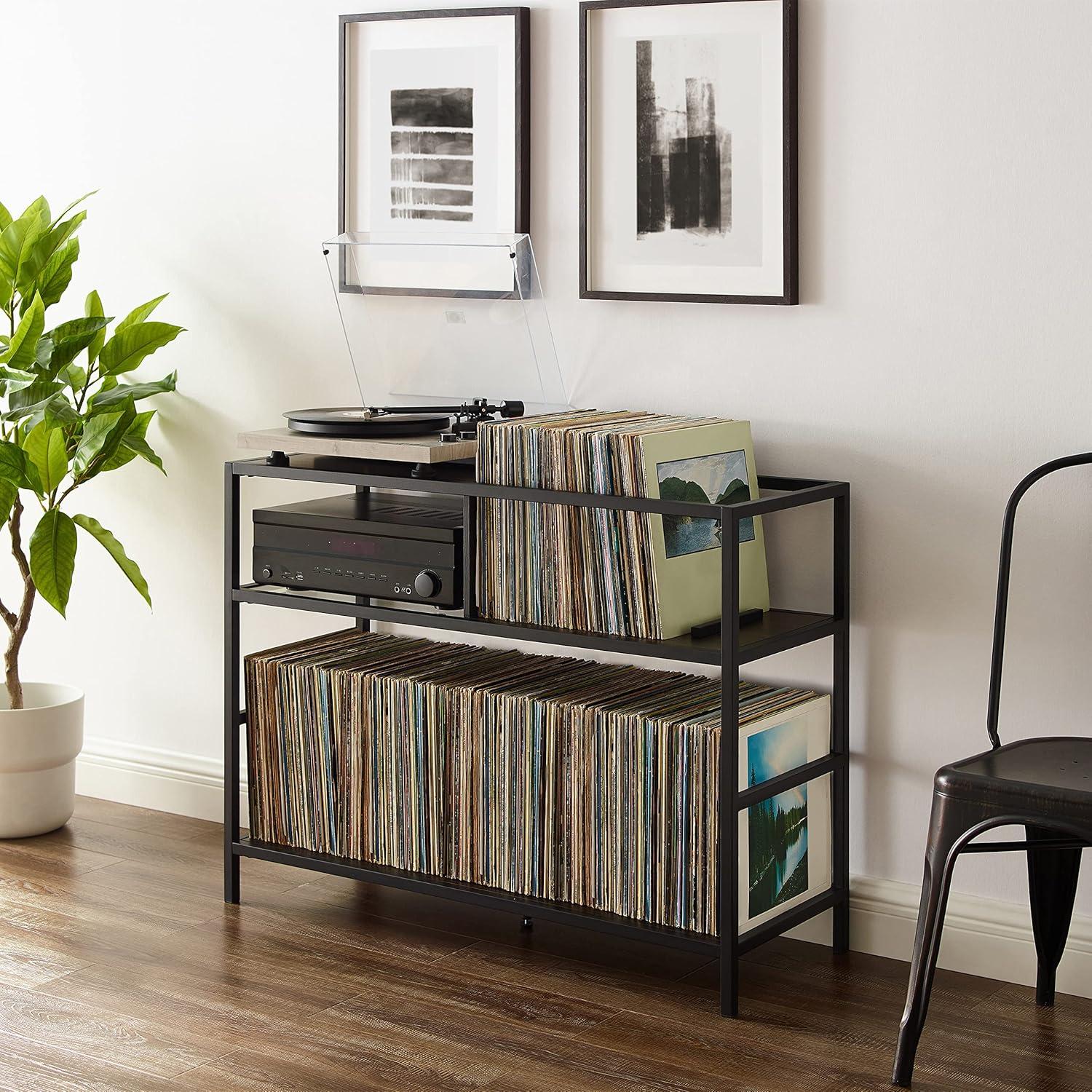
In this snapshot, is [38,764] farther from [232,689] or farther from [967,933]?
[967,933]

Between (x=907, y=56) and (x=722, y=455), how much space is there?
2.30 feet

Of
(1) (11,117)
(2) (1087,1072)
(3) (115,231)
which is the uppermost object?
(1) (11,117)

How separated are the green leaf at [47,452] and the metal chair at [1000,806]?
5.77 ft

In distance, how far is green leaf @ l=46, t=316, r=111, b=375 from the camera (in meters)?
3.12

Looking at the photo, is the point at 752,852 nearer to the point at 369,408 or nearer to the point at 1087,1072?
the point at 1087,1072

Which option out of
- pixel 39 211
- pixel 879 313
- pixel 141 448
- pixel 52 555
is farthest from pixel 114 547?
pixel 879 313

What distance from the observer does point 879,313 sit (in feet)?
8.71

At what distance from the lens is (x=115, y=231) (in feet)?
11.4

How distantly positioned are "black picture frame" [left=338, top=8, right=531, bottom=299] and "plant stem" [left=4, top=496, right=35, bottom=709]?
0.85 metres

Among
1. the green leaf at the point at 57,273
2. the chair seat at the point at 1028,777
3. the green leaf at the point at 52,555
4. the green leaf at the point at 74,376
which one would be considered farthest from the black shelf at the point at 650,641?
the green leaf at the point at 57,273

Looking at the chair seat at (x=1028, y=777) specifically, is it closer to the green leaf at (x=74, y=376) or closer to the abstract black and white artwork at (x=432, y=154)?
the abstract black and white artwork at (x=432, y=154)

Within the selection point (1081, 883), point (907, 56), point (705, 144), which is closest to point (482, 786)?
point (1081, 883)

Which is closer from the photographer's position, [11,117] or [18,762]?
[18,762]

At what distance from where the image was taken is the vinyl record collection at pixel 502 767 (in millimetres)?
2543
